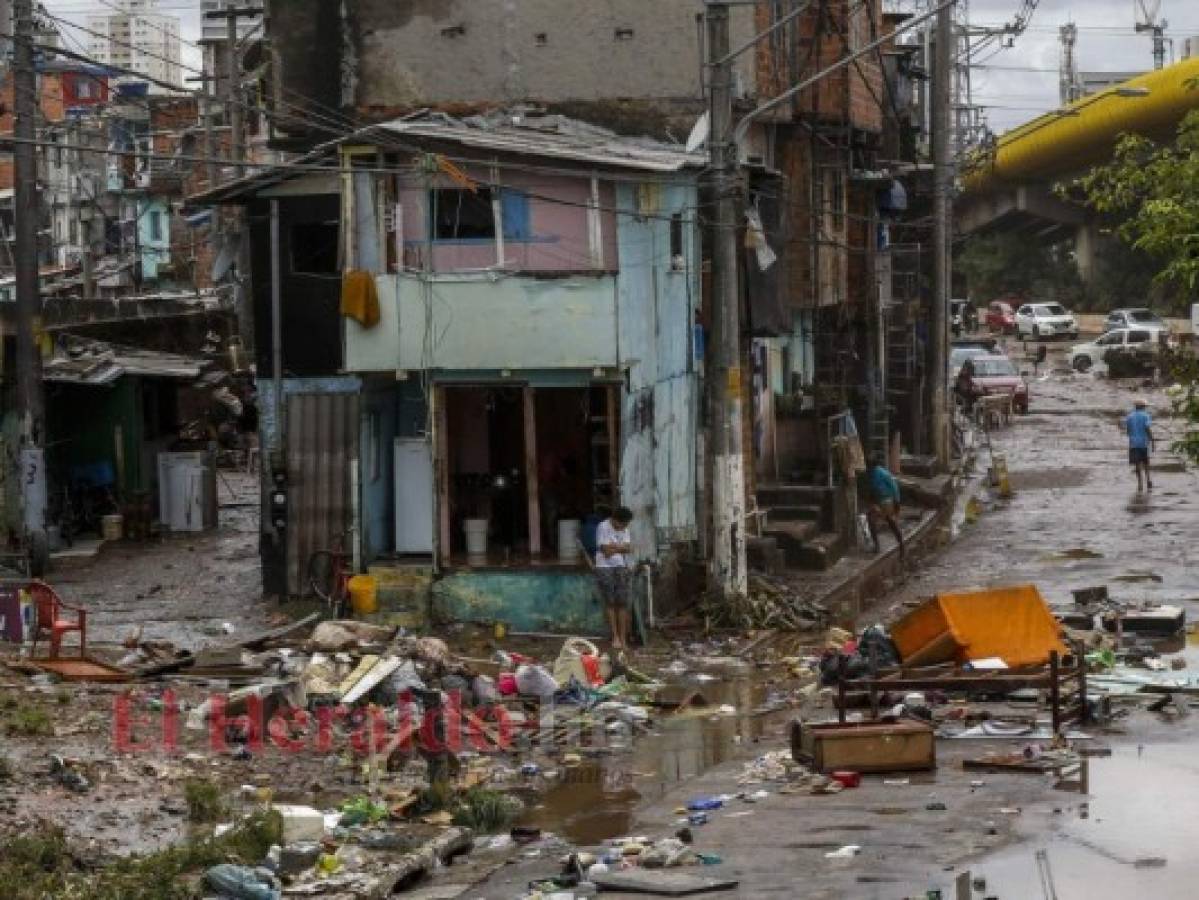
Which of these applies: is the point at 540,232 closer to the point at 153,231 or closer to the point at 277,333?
the point at 277,333

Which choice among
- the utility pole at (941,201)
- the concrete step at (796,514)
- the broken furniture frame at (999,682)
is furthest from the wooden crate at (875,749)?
the utility pole at (941,201)

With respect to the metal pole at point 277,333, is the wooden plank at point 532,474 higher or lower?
lower

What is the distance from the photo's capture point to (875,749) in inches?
719

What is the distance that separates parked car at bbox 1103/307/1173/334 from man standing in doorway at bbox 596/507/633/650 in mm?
43565

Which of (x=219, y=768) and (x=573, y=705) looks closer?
(x=219, y=768)

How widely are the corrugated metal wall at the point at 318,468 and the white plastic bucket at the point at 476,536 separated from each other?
1566 millimetres

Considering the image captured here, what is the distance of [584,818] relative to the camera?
17.6 meters

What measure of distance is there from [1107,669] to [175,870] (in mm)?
10867

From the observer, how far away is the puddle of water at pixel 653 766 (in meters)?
17.5

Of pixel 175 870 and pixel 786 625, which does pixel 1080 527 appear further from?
pixel 175 870

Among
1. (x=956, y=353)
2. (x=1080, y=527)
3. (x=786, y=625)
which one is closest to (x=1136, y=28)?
(x=956, y=353)

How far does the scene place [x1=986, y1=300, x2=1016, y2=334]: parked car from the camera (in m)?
80.8

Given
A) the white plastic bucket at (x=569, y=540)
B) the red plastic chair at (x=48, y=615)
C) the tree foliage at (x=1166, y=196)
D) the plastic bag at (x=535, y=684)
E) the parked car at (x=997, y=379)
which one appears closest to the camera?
the tree foliage at (x=1166, y=196)

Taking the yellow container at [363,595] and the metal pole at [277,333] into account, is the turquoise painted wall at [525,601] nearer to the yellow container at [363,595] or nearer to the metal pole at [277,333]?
the yellow container at [363,595]
